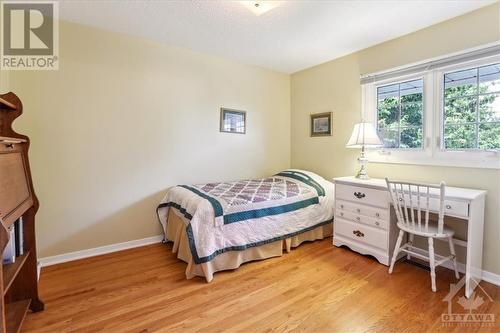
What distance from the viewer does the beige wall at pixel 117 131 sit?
2.40 meters

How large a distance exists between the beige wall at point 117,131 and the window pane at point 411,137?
6.68 ft

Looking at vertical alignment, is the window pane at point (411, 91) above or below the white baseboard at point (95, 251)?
above

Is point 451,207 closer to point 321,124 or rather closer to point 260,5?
point 321,124

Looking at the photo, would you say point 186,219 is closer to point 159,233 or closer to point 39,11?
point 159,233

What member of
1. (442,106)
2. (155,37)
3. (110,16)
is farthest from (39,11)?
(442,106)

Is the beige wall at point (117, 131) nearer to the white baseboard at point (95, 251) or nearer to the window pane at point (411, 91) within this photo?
the white baseboard at point (95, 251)

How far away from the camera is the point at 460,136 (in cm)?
234

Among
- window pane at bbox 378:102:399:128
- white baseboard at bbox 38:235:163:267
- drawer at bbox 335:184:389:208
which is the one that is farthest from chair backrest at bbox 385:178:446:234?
white baseboard at bbox 38:235:163:267

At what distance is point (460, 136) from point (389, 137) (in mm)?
667

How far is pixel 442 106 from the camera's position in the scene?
2449 millimetres

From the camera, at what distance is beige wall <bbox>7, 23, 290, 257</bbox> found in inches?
94.6

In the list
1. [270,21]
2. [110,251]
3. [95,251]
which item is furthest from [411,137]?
[95,251]

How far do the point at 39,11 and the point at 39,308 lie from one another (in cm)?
245

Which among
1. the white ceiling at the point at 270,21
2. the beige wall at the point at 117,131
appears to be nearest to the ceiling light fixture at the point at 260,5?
the white ceiling at the point at 270,21
